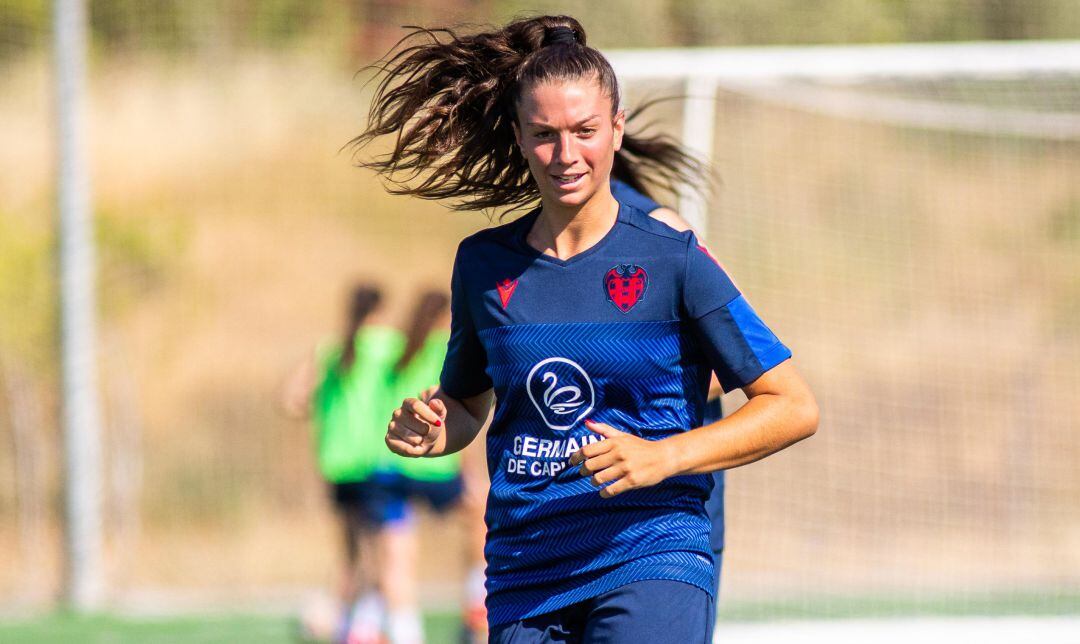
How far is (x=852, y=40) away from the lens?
455 inches

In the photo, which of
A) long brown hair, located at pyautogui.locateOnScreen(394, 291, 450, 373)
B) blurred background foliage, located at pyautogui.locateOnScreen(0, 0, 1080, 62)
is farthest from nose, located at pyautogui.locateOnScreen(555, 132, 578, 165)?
blurred background foliage, located at pyautogui.locateOnScreen(0, 0, 1080, 62)

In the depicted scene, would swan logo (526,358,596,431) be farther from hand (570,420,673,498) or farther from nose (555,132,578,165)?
nose (555,132,578,165)

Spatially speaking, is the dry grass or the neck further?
the dry grass

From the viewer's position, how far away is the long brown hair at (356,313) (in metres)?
6.72

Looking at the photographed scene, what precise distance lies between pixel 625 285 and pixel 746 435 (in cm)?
37

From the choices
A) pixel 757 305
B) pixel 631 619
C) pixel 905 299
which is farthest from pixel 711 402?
pixel 905 299

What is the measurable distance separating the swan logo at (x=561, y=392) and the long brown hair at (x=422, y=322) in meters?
3.68

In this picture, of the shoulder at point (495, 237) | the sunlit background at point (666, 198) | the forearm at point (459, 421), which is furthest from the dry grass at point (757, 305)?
the shoulder at point (495, 237)

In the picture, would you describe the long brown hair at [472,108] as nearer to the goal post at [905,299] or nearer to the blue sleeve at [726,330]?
the blue sleeve at [726,330]

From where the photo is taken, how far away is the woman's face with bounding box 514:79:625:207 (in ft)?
8.57

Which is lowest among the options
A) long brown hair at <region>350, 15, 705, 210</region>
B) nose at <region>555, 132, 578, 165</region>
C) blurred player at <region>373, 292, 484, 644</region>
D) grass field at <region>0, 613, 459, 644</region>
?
grass field at <region>0, 613, 459, 644</region>

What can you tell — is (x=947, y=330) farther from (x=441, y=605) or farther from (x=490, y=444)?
(x=490, y=444)

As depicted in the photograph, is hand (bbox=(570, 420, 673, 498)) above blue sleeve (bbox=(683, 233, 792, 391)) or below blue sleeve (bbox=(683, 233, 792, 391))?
below

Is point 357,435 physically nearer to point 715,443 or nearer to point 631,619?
point 631,619
